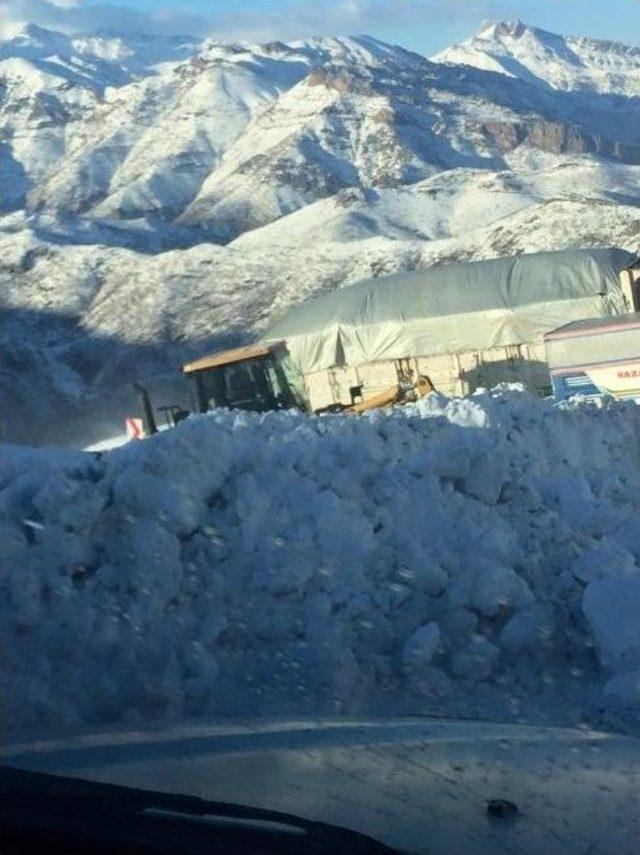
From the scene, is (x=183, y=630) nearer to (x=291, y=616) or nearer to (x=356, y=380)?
(x=291, y=616)

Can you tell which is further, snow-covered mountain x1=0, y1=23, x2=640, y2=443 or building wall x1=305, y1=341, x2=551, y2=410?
snow-covered mountain x1=0, y1=23, x2=640, y2=443

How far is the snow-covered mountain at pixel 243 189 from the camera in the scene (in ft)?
190

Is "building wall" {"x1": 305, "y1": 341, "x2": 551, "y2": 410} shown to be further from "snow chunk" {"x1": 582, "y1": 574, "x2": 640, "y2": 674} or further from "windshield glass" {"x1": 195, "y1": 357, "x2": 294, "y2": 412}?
"snow chunk" {"x1": 582, "y1": 574, "x2": 640, "y2": 674}

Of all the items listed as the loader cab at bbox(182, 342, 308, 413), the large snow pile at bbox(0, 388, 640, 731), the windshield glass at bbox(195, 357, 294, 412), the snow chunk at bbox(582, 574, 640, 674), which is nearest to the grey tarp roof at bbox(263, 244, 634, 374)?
the loader cab at bbox(182, 342, 308, 413)

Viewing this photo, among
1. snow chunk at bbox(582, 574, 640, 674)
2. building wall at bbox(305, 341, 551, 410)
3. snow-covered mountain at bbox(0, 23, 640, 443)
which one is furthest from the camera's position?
snow-covered mountain at bbox(0, 23, 640, 443)

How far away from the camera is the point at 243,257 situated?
64.0 meters

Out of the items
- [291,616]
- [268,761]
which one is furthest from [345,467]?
[268,761]

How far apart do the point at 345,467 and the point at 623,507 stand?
2464 millimetres

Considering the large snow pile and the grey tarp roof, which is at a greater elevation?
the grey tarp roof

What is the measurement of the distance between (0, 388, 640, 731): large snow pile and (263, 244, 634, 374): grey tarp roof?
20.9 meters

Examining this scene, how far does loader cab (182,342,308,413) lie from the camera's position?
66.1 feet

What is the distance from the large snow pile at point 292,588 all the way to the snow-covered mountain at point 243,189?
130ft

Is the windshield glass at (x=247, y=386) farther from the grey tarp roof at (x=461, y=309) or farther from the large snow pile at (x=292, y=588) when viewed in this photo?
the large snow pile at (x=292, y=588)

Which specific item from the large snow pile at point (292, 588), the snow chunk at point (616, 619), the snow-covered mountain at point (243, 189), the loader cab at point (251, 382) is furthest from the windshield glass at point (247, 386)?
the snow-covered mountain at point (243, 189)
